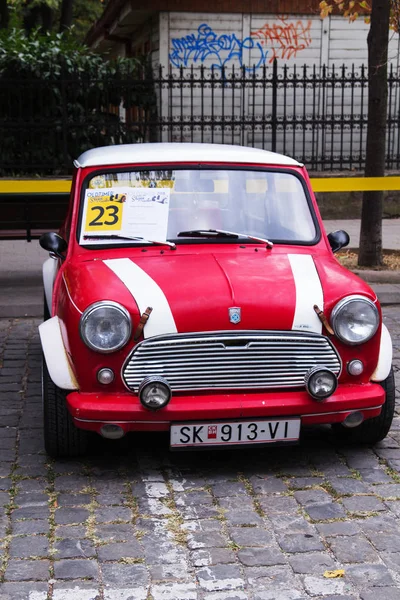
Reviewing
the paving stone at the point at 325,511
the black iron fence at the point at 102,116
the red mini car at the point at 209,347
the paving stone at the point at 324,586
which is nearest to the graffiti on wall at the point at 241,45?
the black iron fence at the point at 102,116

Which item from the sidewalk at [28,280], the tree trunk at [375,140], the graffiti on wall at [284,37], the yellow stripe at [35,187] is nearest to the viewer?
the sidewalk at [28,280]

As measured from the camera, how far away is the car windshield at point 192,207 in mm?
5652

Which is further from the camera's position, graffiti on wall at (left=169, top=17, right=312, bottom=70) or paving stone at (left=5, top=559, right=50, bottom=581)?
graffiti on wall at (left=169, top=17, right=312, bottom=70)

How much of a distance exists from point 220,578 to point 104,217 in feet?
8.60

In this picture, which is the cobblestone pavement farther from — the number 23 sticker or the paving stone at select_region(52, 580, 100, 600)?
the number 23 sticker

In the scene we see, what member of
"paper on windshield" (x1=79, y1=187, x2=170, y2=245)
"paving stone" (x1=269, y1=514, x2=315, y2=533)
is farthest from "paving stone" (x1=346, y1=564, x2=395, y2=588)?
"paper on windshield" (x1=79, y1=187, x2=170, y2=245)

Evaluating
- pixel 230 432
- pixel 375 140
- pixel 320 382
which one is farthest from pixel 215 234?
pixel 375 140

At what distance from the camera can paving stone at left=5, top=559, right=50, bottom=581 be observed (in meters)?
3.77

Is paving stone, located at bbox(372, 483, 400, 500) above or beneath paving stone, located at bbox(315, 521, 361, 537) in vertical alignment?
beneath

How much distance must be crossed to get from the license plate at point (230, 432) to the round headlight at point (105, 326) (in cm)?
52

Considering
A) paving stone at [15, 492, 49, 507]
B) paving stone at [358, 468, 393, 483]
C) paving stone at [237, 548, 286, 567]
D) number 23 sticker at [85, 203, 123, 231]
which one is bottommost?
paving stone at [358, 468, 393, 483]

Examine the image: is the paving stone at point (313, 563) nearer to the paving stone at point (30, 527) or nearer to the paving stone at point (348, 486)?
the paving stone at point (348, 486)

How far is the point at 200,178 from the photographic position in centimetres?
589

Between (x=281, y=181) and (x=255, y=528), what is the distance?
252 centimetres
